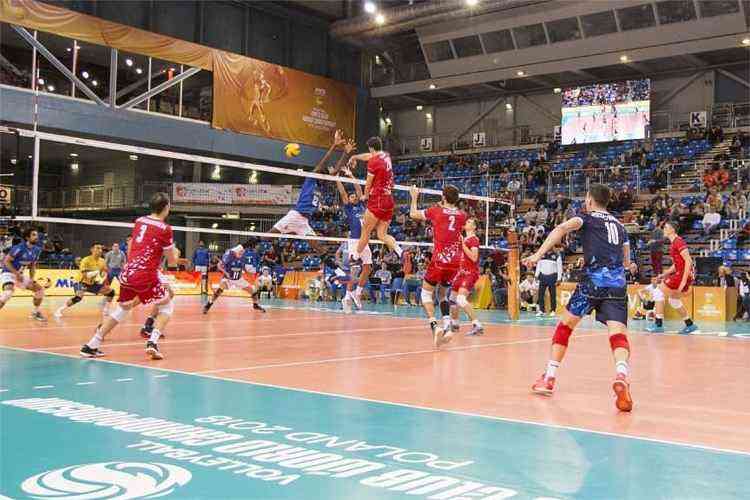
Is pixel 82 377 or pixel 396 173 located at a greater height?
pixel 396 173

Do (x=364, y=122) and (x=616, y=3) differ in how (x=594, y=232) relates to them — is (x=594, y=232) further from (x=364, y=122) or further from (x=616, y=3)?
(x=364, y=122)

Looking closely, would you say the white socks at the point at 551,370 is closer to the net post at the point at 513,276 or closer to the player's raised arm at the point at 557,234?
the player's raised arm at the point at 557,234

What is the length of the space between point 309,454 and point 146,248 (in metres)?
4.54

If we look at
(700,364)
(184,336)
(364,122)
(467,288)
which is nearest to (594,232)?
(700,364)

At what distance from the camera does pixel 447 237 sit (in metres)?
9.45

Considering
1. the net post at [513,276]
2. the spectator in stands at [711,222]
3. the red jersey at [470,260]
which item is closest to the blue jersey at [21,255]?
the red jersey at [470,260]

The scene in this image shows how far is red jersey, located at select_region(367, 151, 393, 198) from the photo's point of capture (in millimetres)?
9266

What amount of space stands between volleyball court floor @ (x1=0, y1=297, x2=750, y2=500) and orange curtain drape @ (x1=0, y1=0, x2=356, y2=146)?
2137 centimetres

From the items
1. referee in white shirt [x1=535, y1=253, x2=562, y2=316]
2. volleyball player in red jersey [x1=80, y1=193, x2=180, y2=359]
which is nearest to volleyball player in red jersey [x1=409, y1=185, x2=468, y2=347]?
volleyball player in red jersey [x1=80, y1=193, x2=180, y2=359]

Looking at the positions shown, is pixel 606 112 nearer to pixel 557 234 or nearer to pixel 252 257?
pixel 252 257

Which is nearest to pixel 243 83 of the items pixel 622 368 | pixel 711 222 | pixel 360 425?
pixel 711 222

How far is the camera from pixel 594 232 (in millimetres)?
5562

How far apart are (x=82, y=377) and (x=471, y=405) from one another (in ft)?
10.4

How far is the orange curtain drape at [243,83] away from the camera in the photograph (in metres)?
26.3
